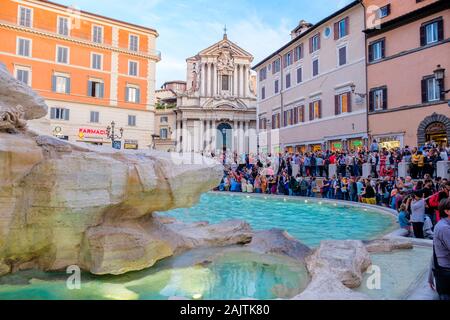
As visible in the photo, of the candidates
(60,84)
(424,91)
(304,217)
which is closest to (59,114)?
(60,84)

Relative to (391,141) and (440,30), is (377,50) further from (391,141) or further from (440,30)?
(391,141)

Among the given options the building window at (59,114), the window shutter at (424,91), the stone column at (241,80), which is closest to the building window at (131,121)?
the building window at (59,114)

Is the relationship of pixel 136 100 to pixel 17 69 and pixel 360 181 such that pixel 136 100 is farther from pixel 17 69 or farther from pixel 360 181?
pixel 360 181

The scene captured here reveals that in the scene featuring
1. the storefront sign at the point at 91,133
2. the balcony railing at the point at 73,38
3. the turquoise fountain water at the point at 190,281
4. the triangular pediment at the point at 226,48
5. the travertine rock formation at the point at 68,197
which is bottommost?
the turquoise fountain water at the point at 190,281

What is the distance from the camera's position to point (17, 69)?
28953 mm

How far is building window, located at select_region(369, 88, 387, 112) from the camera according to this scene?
902 inches

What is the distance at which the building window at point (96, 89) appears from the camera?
107 feet

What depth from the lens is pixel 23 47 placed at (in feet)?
95.9

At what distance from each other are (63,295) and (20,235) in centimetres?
121

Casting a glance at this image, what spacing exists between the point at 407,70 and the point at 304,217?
15.1 m

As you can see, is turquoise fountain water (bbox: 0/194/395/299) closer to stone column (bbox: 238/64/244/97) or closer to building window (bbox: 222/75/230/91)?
stone column (bbox: 238/64/244/97)

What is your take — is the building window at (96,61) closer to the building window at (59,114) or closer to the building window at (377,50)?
the building window at (59,114)

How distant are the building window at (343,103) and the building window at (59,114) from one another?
2366 cm

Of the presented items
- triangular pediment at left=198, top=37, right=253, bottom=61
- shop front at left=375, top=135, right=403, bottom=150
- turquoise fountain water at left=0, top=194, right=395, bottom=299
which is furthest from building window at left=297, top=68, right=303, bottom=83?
turquoise fountain water at left=0, top=194, right=395, bottom=299
